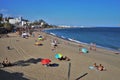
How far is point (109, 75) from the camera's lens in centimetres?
1451

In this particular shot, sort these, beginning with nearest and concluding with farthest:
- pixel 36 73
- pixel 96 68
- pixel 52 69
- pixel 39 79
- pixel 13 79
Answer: pixel 13 79
pixel 39 79
pixel 36 73
pixel 52 69
pixel 96 68

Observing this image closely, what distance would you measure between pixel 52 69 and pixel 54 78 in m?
2.55

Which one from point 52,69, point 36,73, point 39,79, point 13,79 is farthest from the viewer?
point 52,69

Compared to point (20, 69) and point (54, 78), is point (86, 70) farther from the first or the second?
point (20, 69)

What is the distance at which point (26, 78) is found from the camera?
39.0 ft

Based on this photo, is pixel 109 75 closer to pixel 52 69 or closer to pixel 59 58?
pixel 52 69

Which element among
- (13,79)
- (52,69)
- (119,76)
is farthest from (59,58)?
(13,79)

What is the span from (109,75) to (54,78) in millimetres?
4793

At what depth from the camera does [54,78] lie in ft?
41.3

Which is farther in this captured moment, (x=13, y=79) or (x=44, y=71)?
(x=44, y=71)

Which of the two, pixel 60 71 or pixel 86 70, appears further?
pixel 86 70

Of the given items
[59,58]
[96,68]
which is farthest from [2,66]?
[96,68]

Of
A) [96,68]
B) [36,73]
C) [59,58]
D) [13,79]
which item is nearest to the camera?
[13,79]

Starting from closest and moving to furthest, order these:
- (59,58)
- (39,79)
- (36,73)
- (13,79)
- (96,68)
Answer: (13,79), (39,79), (36,73), (96,68), (59,58)
